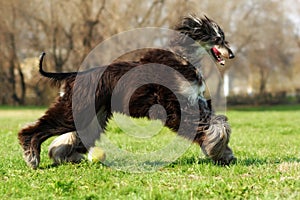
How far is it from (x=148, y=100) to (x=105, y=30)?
21.4 m

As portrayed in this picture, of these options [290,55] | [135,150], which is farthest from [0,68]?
[135,150]

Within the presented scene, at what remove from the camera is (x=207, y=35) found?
5.52 meters

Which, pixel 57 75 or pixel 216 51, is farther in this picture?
pixel 216 51

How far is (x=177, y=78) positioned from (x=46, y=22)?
2452 cm

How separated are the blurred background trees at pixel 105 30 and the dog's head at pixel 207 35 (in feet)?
52.5

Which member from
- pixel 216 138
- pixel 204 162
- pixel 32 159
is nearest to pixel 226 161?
pixel 204 162

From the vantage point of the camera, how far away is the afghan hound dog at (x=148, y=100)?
Result: 5.21 metres

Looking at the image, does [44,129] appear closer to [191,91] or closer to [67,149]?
[67,149]

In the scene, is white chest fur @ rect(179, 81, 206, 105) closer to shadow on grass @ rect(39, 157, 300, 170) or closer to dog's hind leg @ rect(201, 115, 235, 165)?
dog's hind leg @ rect(201, 115, 235, 165)

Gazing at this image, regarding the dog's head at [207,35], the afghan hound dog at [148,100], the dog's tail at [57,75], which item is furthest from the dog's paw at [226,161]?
the dog's tail at [57,75]

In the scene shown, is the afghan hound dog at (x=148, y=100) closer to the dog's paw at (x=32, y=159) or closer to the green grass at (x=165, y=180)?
the dog's paw at (x=32, y=159)

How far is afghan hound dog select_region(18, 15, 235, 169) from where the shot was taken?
205 inches

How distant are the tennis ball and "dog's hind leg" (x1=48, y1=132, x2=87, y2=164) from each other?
0.32ft

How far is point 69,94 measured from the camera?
528cm
